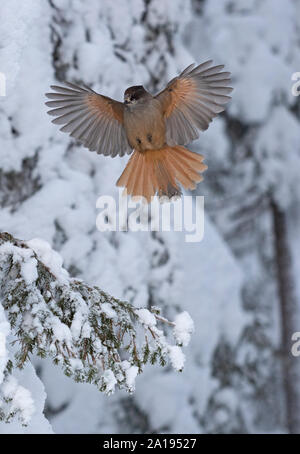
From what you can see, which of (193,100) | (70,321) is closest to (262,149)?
(193,100)

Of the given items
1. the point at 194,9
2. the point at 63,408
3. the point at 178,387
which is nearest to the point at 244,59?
the point at 194,9

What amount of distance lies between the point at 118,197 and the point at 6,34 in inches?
59.3

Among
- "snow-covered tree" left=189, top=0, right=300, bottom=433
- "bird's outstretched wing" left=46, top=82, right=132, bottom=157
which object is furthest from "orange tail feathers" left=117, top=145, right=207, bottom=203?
"snow-covered tree" left=189, top=0, right=300, bottom=433

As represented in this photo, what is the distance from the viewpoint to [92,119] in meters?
2.79

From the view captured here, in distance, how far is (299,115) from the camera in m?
6.83

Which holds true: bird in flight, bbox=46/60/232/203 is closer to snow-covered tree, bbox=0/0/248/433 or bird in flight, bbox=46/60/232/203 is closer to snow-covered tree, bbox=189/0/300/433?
snow-covered tree, bbox=0/0/248/433

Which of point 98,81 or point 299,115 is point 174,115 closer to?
point 98,81

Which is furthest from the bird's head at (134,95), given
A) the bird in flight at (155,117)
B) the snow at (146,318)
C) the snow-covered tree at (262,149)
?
the snow-covered tree at (262,149)

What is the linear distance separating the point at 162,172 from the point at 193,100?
42 cm

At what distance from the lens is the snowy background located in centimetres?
365

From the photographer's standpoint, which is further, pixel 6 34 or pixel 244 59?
pixel 244 59

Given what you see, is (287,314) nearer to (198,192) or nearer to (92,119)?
(198,192)

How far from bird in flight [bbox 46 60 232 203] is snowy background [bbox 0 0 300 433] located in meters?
0.34

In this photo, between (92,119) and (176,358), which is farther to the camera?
(92,119)
